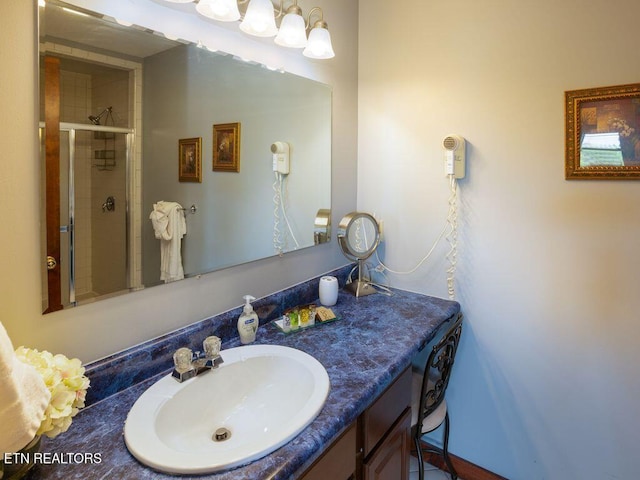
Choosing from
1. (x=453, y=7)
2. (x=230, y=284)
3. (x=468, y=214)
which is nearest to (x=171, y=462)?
(x=230, y=284)

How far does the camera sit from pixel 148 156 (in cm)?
103

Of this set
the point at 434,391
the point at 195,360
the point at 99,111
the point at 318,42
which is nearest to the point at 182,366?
the point at 195,360

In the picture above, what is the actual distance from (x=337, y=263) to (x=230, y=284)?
27.6 inches

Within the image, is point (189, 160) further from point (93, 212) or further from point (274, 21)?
point (274, 21)

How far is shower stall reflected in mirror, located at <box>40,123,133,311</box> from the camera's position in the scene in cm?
88

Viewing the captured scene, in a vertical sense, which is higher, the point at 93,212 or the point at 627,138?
the point at 627,138

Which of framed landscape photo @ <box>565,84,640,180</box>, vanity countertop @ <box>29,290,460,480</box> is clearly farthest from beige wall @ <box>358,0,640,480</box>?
vanity countertop @ <box>29,290,460,480</box>

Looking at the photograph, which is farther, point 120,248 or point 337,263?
point 337,263

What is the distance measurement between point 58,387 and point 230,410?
1.59 feet

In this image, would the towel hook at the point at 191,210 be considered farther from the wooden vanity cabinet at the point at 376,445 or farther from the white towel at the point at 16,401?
the wooden vanity cabinet at the point at 376,445

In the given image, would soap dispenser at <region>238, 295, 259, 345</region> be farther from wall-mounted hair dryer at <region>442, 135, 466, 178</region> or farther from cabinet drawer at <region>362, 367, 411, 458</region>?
wall-mounted hair dryer at <region>442, 135, 466, 178</region>

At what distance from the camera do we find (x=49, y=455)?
75 centimetres

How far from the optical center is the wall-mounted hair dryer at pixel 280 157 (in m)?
1.50

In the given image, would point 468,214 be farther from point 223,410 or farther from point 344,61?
point 223,410
